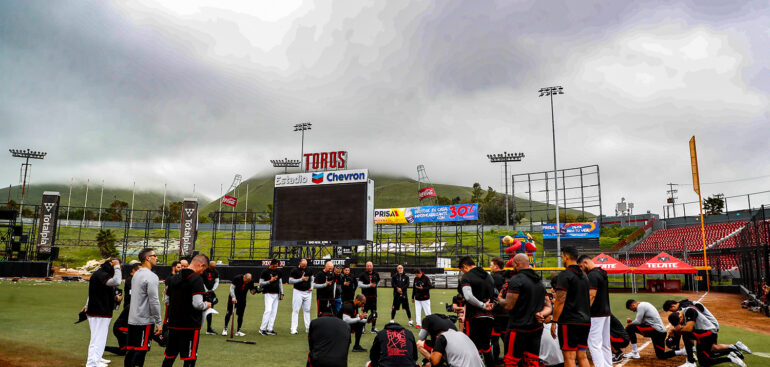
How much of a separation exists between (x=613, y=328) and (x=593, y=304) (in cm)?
235

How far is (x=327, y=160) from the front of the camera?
131 ft

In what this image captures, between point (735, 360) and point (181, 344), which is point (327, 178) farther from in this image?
point (735, 360)

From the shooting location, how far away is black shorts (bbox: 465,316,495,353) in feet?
26.7

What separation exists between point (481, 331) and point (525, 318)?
1.59 m

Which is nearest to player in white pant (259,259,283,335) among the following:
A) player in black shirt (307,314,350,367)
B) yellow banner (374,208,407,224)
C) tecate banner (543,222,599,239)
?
player in black shirt (307,314,350,367)

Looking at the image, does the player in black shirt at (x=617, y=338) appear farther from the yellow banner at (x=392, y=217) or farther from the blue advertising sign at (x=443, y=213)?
the yellow banner at (x=392, y=217)

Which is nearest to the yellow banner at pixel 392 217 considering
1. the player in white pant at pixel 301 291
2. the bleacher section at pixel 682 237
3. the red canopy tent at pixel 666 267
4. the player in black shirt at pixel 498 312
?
the red canopy tent at pixel 666 267

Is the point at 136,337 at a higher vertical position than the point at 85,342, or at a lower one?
higher

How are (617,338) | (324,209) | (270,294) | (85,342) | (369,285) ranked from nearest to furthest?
(617,338), (85,342), (270,294), (369,285), (324,209)

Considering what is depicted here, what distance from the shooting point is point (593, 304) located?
803 centimetres

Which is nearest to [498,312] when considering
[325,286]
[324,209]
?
[325,286]

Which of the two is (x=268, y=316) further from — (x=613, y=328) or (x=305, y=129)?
(x=305, y=129)

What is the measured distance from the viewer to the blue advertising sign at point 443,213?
4184cm

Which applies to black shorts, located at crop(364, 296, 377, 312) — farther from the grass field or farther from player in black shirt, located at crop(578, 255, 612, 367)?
player in black shirt, located at crop(578, 255, 612, 367)
